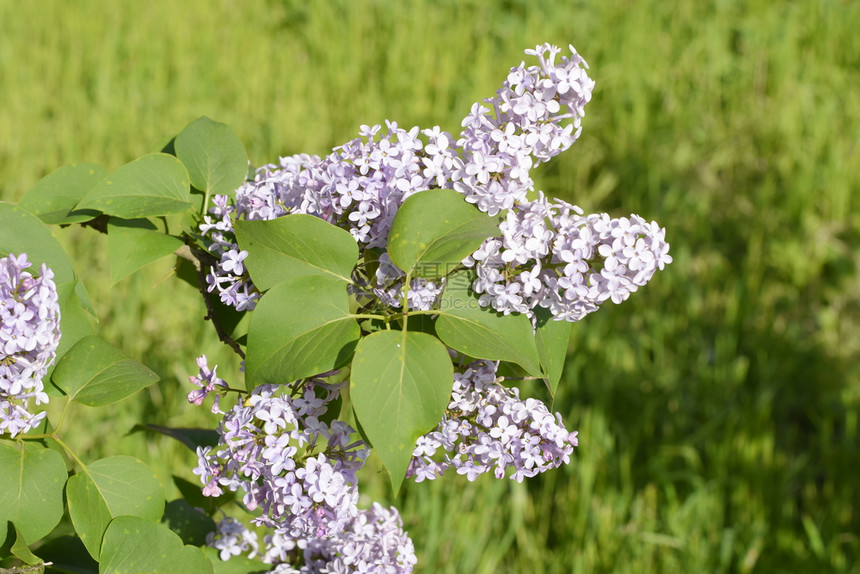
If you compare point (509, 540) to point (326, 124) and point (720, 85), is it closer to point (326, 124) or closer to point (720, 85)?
point (326, 124)

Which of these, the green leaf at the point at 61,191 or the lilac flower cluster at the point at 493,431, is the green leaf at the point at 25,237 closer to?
the green leaf at the point at 61,191

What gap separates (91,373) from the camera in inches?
30.3

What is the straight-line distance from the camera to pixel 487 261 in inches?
28.9

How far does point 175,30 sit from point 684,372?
8.98 feet

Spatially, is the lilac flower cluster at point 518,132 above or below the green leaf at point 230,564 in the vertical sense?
above

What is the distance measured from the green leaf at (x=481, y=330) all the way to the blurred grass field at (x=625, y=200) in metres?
0.89

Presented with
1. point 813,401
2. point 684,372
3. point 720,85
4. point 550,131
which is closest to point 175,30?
point 720,85

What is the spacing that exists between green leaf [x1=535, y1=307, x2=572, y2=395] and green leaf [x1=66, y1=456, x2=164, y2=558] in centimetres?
40

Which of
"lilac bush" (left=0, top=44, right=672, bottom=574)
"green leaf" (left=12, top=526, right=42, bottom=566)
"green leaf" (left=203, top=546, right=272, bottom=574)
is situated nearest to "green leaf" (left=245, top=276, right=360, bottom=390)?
"lilac bush" (left=0, top=44, right=672, bottom=574)

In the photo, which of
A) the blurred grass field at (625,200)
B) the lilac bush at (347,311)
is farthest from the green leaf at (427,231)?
the blurred grass field at (625,200)

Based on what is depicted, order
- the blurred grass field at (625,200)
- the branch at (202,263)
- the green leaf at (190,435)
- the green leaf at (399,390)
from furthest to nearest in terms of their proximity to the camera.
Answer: the blurred grass field at (625,200) → the green leaf at (190,435) → the branch at (202,263) → the green leaf at (399,390)

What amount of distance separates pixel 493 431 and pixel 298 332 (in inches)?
8.5

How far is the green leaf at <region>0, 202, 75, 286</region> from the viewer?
751mm

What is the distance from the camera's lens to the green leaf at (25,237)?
75 centimetres
